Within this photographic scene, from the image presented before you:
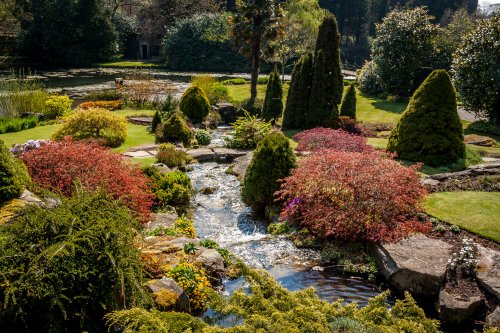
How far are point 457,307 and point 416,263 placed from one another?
1164 millimetres

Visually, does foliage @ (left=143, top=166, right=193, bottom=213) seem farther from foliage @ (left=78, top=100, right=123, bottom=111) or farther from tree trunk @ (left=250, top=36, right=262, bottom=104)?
tree trunk @ (left=250, top=36, right=262, bottom=104)

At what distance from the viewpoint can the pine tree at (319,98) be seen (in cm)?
1997

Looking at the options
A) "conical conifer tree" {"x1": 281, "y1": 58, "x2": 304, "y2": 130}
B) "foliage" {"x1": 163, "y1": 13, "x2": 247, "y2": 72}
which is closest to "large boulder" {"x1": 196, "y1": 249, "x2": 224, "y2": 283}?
"conical conifer tree" {"x1": 281, "y1": 58, "x2": 304, "y2": 130}

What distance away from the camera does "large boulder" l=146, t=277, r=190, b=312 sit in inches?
238

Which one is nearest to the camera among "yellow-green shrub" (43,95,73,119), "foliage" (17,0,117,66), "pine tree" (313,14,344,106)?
"pine tree" (313,14,344,106)

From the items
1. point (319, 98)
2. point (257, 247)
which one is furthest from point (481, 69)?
point (257, 247)

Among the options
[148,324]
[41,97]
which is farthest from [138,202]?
[41,97]

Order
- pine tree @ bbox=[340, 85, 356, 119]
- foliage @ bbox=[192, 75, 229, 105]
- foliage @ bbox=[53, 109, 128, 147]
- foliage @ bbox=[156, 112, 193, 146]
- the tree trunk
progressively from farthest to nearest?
foliage @ bbox=[192, 75, 229, 105]
the tree trunk
pine tree @ bbox=[340, 85, 356, 119]
foliage @ bbox=[156, 112, 193, 146]
foliage @ bbox=[53, 109, 128, 147]

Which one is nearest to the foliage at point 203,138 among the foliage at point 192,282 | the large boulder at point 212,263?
the large boulder at point 212,263

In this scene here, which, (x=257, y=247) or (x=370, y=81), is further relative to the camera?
(x=370, y=81)

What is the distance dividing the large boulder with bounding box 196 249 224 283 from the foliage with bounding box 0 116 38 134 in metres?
14.0

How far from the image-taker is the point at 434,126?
1320 cm

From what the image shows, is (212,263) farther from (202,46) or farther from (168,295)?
(202,46)

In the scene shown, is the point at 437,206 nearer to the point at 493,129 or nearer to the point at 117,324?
the point at 117,324
